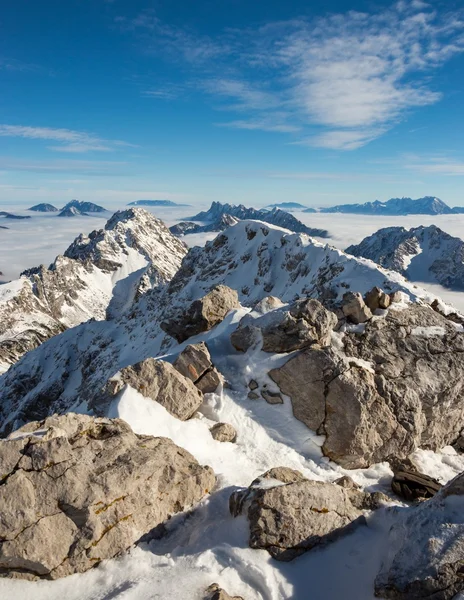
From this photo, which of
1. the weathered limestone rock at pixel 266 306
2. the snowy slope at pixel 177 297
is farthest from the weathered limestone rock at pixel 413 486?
the snowy slope at pixel 177 297

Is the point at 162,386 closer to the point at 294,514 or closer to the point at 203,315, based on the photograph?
the point at 294,514

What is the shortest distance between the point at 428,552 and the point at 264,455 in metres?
8.67

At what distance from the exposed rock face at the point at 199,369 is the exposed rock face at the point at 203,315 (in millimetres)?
6646

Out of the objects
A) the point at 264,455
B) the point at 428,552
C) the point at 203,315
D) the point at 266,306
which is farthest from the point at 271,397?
the point at 428,552

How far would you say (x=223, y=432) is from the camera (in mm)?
18125

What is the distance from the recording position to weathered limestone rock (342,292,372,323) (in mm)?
24125

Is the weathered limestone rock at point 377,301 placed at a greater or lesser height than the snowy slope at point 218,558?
greater

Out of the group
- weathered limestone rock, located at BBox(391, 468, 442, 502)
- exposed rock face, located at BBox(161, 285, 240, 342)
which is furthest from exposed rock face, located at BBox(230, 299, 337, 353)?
weathered limestone rock, located at BBox(391, 468, 442, 502)

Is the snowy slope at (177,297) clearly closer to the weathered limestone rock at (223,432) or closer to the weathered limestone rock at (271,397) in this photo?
the weathered limestone rock at (271,397)

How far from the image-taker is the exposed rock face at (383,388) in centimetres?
1967

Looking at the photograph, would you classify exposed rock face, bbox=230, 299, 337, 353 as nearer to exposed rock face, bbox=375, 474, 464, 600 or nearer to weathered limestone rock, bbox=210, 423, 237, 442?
weathered limestone rock, bbox=210, 423, 237, 442

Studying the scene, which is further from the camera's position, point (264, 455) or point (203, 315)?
point (203, 315)

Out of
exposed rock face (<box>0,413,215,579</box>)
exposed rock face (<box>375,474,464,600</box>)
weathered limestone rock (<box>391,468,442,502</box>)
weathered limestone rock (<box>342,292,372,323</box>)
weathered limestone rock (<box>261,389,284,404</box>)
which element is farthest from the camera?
weathered limestone rock (<box>342,292,372,323</box>)

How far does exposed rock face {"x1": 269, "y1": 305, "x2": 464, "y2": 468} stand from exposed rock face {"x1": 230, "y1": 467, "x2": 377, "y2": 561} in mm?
6115
